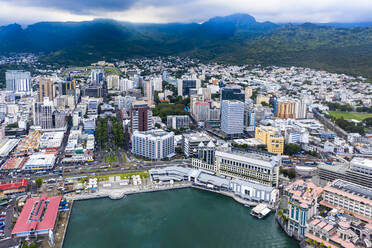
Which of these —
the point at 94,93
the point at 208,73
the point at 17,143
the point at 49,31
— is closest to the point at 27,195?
the point at 17,143

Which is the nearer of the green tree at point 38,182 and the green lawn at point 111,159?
the green tree at point 38,182

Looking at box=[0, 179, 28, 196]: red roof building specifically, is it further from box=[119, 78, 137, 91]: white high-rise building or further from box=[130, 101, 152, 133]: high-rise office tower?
box=[119, 78, 137, 91]: white high-rise building

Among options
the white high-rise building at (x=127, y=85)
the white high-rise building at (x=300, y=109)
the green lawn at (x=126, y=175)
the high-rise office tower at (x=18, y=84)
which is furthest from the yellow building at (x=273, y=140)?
the high-rise office tower at (x=18, y=84)

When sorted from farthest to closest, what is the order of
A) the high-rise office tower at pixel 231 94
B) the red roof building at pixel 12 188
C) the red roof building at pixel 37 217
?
1. the high-rise office tower at pixel 231 94
2. the red roof building at pixel 12 188
3. the red roof building at pixel 37 217

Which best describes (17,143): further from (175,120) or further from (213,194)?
(213,194)

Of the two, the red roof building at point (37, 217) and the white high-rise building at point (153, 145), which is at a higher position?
the white high-rise building at point (153, 145)

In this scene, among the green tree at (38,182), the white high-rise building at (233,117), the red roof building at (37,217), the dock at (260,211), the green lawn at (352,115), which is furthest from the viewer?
the green lawn at (352,115)

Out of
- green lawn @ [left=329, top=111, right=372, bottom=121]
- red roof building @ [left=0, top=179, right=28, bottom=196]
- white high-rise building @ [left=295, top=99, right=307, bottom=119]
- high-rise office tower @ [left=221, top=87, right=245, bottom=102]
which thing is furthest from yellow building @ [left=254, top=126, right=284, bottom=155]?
red roof building @ [left=0, top=179, right=28, bottom=196]

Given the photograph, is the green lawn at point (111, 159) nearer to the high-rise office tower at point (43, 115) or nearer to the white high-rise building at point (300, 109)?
the high-rise office tower at point (43, 115)
